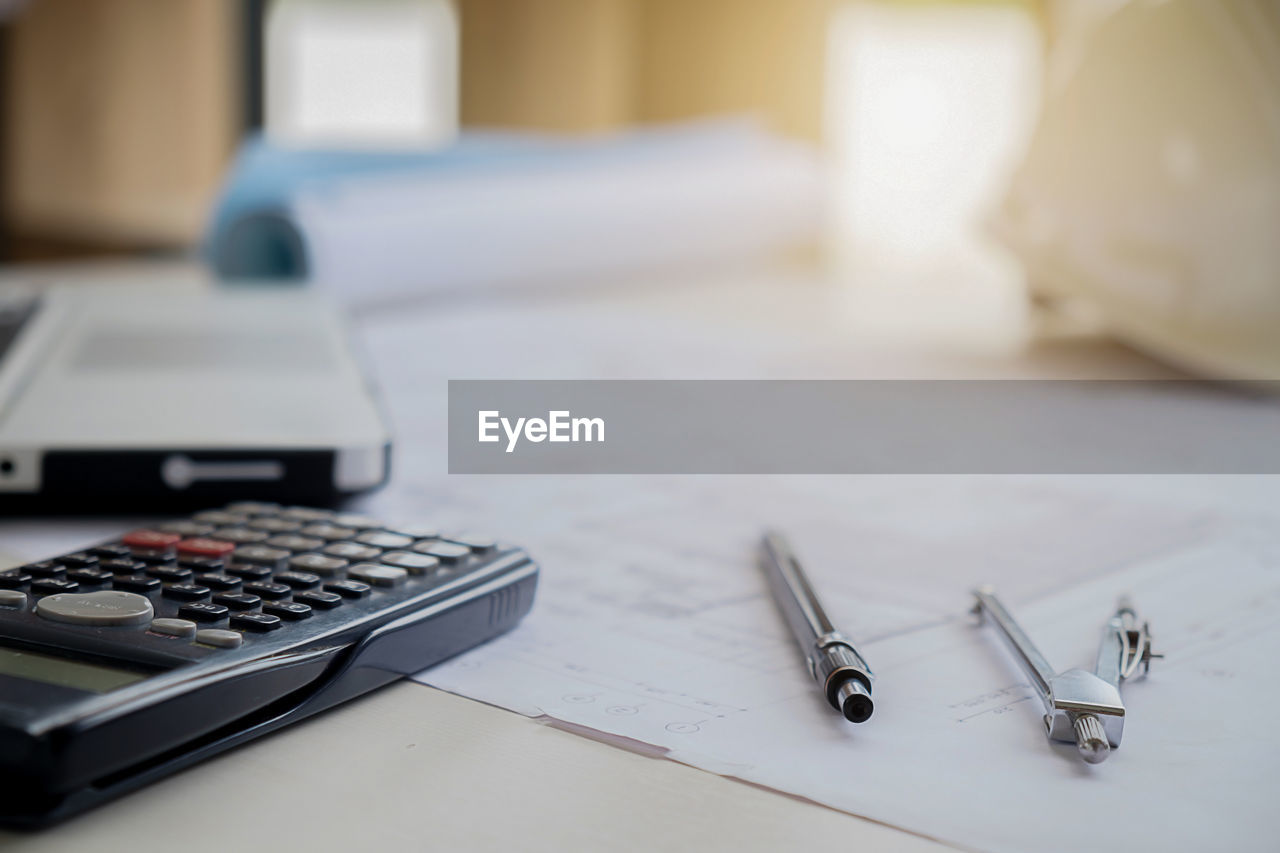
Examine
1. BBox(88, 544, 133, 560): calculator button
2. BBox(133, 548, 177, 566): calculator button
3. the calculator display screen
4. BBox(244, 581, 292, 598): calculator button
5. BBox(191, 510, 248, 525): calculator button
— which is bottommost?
the calculator display screen

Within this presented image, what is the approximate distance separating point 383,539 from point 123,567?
0.07 metres

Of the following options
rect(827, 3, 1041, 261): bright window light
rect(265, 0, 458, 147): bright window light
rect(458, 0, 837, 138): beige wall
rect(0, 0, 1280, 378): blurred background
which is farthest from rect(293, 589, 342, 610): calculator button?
rect(265, 0, 458, 147): bright window light

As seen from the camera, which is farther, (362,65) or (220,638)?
(362,65)

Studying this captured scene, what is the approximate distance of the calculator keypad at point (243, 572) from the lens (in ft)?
0.93

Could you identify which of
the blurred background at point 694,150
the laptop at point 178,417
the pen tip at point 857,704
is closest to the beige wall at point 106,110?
the blurred background at point 694,150

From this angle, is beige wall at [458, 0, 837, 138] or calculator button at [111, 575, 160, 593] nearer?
calculator button at [111, 575, 160, 593]

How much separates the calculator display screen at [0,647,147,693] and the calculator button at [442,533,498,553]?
11 cm

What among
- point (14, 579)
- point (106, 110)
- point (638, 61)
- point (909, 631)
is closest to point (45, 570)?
point (14, 579)

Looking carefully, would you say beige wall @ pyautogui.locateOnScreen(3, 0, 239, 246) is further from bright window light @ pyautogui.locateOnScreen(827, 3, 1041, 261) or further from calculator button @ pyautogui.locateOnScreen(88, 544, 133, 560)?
calculator button @ pyautogui.locateOnScreen(88, 544, 133, 560)

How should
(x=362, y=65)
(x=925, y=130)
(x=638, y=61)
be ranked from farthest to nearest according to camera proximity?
(x=362, y=65)
(x=638, y=61)
(x=925, y=130)

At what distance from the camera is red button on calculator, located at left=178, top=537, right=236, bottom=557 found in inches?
13.1

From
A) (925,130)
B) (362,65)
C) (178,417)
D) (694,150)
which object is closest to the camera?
(178,417)

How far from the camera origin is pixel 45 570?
31cm

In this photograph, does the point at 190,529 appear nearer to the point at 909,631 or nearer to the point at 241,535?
the point at 241,535
